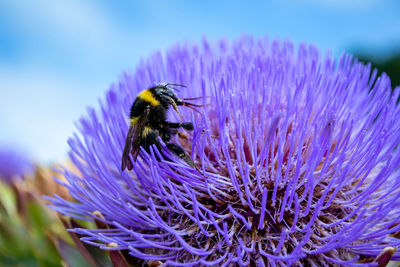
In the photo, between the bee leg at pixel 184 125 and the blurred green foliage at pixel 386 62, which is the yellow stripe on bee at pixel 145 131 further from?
the blurred green foliage at pixel 386 62

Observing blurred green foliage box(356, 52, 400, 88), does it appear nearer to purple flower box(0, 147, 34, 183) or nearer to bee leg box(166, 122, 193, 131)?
purple flower box(0, 147, 34, 183)

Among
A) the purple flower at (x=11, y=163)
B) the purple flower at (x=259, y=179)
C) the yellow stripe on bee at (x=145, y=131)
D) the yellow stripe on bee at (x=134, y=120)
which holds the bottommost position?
the purple flower at (x=11, y=163)

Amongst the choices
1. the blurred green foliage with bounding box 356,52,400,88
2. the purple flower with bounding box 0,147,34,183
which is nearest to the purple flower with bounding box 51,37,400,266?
the purple flower with bounding box 0,147,34,183

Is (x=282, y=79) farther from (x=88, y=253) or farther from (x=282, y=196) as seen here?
(x=88, y=253)

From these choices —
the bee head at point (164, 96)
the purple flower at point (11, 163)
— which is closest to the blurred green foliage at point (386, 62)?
the purple flower at point (11, 163)

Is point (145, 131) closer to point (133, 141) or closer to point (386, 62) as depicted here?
point (133, 141)

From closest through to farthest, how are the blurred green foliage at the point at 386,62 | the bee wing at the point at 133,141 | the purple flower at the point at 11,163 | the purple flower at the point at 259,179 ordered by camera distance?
the purple flower at the point at 259,179
the bee wing at the point at 133,141
the purple flower at the point at 11,163
the blurred green foliage at the point at 386,62
